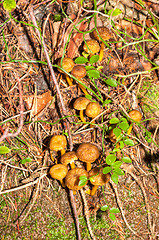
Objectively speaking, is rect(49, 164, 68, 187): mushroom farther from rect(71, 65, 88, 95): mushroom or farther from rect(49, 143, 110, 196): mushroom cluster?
rect(71, 65, 88, 95): mushroom

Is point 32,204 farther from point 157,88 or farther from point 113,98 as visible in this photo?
point 157,88

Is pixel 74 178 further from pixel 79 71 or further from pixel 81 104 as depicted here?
pixel 79 71

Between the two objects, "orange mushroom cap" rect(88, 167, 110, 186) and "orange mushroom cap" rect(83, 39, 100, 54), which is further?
"orange mushroom cap" rect(83, 39, 100, 54)

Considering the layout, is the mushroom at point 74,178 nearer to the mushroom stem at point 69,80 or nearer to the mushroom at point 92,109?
the mushroom at point 92,109

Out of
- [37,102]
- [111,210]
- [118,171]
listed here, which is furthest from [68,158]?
[37,102]

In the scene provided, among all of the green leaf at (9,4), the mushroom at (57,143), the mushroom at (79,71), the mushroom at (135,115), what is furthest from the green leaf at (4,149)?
the green leaf at (9,4)

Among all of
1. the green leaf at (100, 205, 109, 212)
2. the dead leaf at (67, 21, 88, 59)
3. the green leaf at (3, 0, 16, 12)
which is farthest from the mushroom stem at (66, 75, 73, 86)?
the green leaf at (100, 205, 109, 212)
